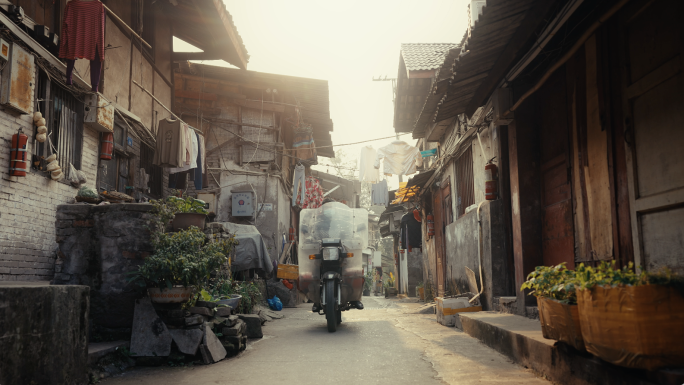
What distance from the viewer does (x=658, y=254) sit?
3957 mm

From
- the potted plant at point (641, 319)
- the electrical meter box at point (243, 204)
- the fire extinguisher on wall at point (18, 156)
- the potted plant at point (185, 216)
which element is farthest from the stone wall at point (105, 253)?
the electrical meter box at point (243, 204)

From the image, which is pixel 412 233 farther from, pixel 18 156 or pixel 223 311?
pixel 18 156

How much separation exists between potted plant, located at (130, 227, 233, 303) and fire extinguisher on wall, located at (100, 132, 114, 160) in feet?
13.4

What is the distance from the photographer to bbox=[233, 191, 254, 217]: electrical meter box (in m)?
15.3

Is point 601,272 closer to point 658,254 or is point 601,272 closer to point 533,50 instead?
point 658,254

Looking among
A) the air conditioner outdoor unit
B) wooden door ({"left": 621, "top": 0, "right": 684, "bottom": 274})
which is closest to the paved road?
wooden door ({"left": 621, "top": 0, "right": 684, "bottom": 274})

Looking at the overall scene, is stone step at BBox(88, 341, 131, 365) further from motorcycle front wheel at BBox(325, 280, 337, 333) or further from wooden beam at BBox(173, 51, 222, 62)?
wooden beam at BBox(173, 51, 222, 62)

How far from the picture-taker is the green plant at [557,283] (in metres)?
3.39

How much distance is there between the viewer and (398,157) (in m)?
16.9

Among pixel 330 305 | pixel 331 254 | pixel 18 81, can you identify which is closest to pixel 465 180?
pixel 331 254

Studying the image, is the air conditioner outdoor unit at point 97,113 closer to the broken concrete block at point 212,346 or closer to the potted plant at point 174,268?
the potted plant at point 174,268

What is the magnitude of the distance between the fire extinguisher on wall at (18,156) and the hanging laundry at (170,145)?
3846 millimetres

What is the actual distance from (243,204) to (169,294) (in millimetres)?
10270

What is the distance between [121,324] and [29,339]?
7.42ft
